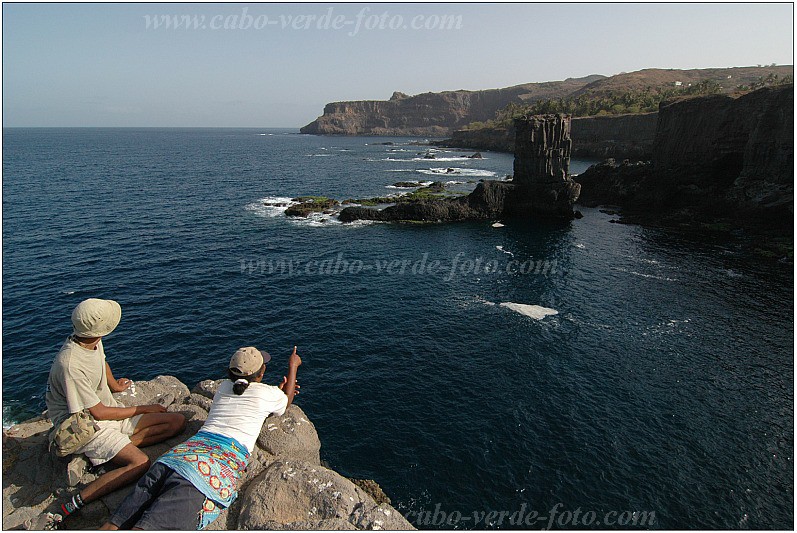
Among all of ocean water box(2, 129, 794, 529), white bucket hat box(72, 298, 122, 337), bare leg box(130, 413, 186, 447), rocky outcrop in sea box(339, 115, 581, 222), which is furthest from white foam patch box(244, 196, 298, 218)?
white bucket hat box(72, 298, 122, 337)

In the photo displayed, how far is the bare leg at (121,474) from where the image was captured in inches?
336

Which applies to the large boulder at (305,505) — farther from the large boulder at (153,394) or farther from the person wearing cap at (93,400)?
the large boulder at (153,394)

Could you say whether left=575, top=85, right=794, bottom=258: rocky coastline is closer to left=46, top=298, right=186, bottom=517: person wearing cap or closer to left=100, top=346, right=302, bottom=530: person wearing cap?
left=100, top=346, right=302, bottom=530: person wearing cap

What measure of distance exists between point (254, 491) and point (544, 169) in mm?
70583

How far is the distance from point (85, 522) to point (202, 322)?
27567 mm

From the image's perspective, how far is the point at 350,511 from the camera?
9078 mm

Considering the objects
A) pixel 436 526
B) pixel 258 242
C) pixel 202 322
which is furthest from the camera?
pixel 258 242

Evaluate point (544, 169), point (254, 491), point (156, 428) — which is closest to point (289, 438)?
point (254, 491)

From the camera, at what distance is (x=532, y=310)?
36.9 metres

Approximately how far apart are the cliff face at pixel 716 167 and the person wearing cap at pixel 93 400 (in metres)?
71.6

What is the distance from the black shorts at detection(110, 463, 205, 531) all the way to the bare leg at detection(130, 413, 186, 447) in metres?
2.15

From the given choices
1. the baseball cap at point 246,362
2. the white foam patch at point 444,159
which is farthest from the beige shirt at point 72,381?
the white foam patch at point 444,159

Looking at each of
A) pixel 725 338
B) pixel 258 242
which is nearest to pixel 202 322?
pixel 258 242

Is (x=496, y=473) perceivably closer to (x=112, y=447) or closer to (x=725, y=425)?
(x=725, y=425)
